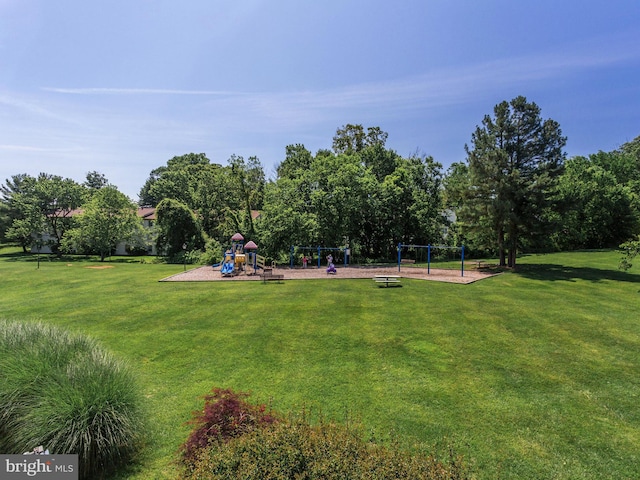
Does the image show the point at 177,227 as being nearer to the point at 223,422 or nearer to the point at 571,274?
the point at 223,422

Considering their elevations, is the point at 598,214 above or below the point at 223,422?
above

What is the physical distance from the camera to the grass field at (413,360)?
16.9ft

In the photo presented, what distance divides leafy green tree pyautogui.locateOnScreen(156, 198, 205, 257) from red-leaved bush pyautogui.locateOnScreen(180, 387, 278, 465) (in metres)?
33.8

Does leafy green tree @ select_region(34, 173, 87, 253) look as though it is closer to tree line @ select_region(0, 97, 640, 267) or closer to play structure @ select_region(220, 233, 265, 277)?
tree line @ select_region(0, 97, 640, 267)

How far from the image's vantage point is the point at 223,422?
4.53 metres

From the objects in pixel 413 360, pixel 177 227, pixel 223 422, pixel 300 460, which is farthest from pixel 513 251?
pixel 177 227

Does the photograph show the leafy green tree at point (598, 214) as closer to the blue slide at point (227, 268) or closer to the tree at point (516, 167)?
the tree at point (516, 167)

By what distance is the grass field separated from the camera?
5160mm

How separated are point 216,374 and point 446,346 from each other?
6056mm

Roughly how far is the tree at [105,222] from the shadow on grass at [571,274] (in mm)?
42425

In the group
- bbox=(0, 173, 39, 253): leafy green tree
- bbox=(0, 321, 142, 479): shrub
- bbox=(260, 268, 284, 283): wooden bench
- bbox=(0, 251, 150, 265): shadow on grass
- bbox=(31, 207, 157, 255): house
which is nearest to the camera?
bbox=(0, 321, 142, 479): shrub

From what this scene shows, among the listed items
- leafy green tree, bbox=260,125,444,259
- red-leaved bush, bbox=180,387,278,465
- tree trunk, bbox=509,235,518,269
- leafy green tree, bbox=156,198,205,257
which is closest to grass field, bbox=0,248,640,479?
red-leaved bush, bbox=180,387,278,465

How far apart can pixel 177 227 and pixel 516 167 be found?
32.9m

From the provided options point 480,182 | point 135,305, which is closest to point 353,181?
point 480,182
